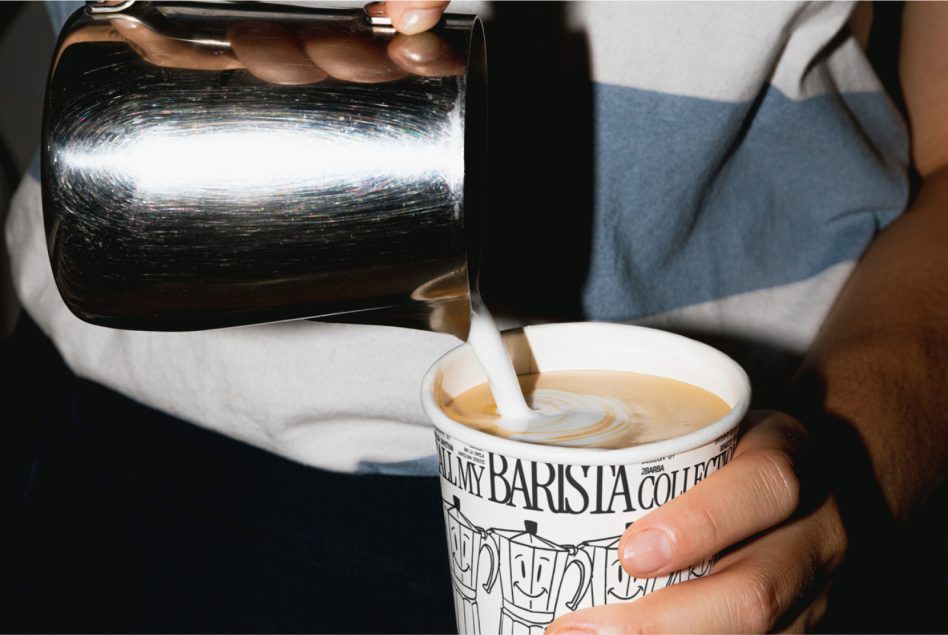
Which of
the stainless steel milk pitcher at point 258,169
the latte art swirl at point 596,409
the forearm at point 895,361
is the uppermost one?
the stainless steel milk pitcher at point 258,169

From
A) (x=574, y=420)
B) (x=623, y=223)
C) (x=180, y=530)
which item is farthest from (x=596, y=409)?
(x=180, y=530)

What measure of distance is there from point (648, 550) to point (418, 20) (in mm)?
270

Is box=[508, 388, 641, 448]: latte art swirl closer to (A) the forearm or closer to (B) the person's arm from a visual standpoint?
(B) the person's arm

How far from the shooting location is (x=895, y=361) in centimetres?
71

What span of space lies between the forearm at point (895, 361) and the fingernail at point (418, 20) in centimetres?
44

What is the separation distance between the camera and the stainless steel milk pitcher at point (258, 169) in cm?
39

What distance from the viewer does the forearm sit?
2.22ft

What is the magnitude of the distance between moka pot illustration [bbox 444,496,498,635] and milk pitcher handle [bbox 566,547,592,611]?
0.04 meters

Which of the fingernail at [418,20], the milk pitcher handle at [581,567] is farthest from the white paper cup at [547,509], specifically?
the fingernail at [418,20]

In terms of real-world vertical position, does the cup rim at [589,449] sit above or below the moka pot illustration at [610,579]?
above

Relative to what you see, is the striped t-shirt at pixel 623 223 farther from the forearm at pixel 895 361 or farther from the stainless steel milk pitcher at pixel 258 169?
the stainless steel milk pitcher at pixel 258 169

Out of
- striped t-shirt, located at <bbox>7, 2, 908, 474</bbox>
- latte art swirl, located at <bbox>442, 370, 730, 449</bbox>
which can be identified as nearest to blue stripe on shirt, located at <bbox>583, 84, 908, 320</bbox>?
striped t-shirt, located at <bbox>7, 2, 908, 474</bbox>

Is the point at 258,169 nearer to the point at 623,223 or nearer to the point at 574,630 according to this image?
the point at 574,630

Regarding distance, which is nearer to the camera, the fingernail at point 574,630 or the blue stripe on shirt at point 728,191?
the fingernail at point 574,630
